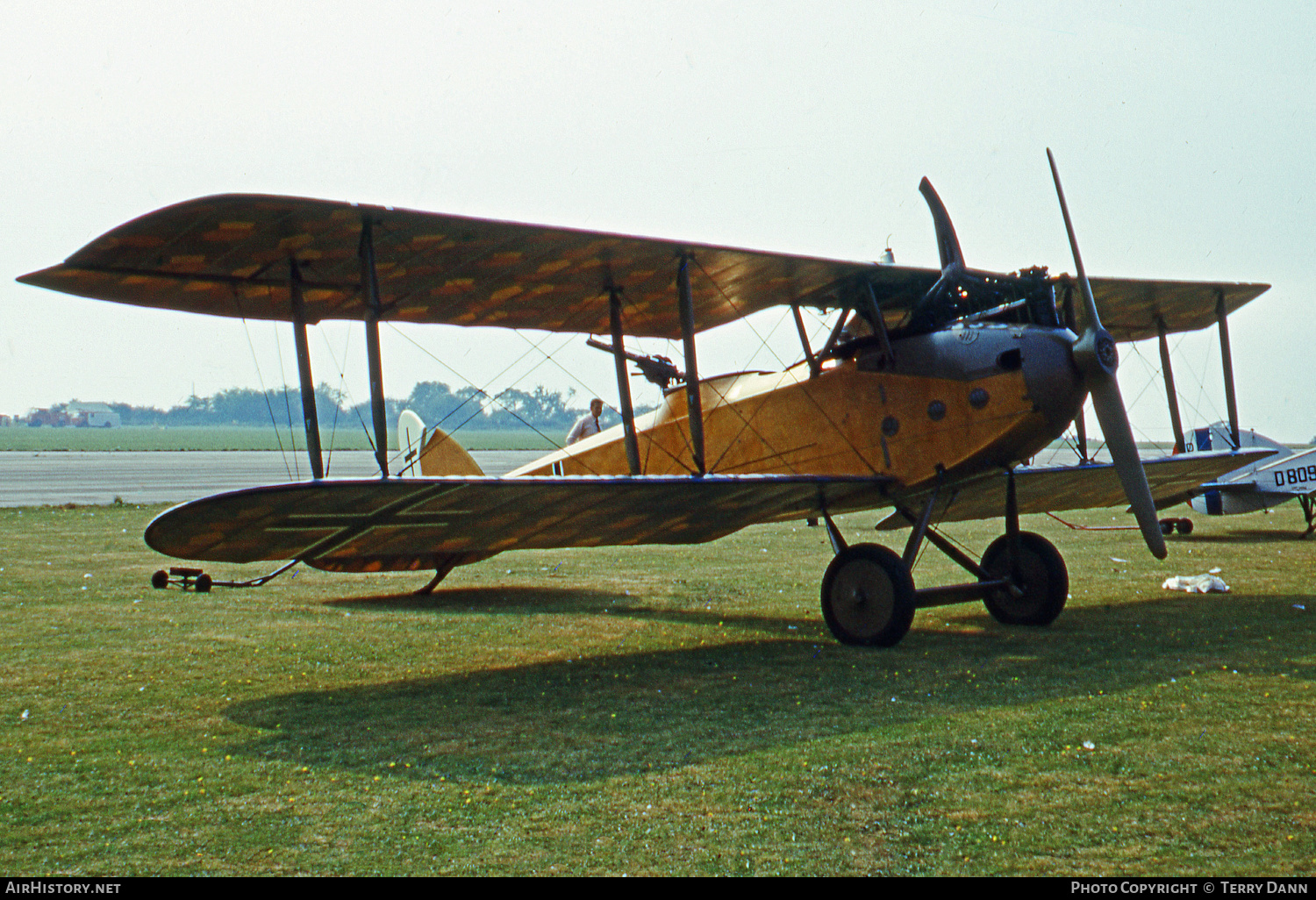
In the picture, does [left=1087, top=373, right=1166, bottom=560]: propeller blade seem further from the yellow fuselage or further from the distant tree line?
the distant tree line

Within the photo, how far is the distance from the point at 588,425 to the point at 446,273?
6.00 m

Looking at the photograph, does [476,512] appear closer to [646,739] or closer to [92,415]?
[646,739]

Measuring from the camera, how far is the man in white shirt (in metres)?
13.4

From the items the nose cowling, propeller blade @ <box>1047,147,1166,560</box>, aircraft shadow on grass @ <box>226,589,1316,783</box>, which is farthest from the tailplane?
propeller blade @ <box>1047,147,1166,560</box>

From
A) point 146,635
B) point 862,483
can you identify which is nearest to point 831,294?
point 862,483

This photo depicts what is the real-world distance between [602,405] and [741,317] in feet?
17.0

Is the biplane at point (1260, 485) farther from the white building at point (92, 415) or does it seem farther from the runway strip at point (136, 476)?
the white building at point (92, 415)

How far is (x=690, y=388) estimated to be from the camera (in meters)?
7.90

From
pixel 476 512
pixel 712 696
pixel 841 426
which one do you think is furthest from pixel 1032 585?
pixel 476 512

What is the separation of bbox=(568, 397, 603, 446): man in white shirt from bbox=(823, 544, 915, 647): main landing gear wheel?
573cm

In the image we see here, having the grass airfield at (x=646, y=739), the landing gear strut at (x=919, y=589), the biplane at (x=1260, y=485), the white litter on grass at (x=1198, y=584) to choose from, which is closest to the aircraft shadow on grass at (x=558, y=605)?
the grass airfield at (x=646, y=739)

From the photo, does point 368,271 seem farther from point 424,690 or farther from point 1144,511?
point 1144,511

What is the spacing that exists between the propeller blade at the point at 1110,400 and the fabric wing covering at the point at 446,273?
1.43 meters

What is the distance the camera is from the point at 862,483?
8.23m
